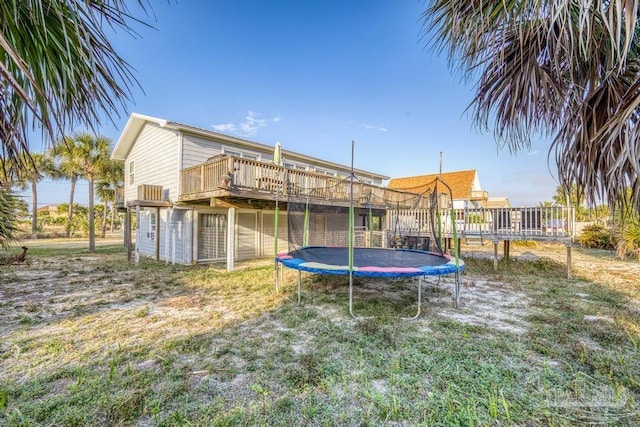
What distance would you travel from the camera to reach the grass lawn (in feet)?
7.36

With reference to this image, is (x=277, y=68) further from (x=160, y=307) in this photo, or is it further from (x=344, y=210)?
(x=160, y=307)

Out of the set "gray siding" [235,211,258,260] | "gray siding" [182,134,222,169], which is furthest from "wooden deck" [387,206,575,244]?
"gray siding" [182,134,222,169]

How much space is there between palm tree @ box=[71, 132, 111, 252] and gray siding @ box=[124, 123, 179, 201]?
1.88 metres

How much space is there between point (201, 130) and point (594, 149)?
9884 mm

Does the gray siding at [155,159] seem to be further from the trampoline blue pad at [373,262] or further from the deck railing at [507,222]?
the deck railing at [507,222]

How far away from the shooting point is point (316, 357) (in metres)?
3.14

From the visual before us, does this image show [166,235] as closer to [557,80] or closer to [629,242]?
[557,80]

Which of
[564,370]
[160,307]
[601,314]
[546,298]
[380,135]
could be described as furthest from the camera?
[380,135]

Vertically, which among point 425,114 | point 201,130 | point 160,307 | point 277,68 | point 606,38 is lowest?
point 160,307

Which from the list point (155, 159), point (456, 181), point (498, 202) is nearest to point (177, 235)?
point (155, 159)

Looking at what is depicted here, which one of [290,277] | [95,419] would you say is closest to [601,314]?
[290,277]

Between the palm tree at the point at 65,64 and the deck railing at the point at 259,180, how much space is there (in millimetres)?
4842

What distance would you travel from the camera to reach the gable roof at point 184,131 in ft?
31.0

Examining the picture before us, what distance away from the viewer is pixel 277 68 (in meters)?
10.2
